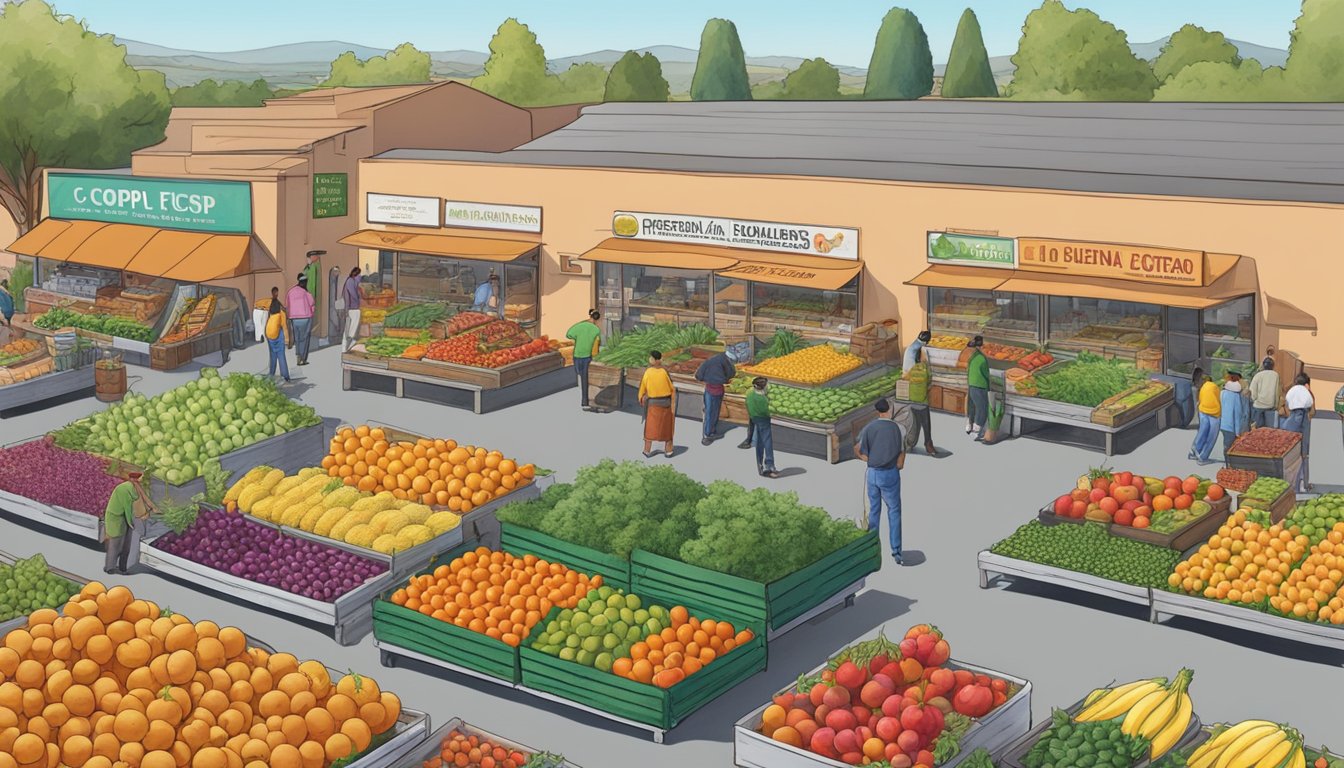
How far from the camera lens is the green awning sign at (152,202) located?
94.0ft

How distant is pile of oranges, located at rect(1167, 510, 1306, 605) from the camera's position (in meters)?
13.6

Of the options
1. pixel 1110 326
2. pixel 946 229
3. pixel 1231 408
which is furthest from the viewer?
pixel 946 229

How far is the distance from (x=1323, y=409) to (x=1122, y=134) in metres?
8.57

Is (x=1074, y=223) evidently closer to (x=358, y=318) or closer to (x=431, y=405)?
(x=431, y=405)

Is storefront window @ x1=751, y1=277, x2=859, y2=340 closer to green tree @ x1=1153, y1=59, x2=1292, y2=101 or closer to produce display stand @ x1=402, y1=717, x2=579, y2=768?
produce display stand @ x1=402, y1=717, x2=579, y2=768

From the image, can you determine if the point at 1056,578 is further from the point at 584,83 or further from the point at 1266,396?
the point at 584,83

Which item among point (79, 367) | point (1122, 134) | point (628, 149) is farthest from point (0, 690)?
point (628, 149)

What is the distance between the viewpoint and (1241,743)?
10.3 meters

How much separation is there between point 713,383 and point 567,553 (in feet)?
22.2

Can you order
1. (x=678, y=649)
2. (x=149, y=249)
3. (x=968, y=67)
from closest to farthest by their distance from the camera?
(x=678, y=649), (x=149, y=249), (x=968, y=67)

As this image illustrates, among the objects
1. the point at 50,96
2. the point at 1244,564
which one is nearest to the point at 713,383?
the point at 1244,564

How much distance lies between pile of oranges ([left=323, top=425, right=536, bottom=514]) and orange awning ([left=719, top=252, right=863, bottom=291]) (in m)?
8.16

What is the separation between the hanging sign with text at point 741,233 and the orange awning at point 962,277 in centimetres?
143

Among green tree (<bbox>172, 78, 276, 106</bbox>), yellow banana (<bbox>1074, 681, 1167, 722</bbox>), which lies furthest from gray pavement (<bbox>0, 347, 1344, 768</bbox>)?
green tree (<bbox>172, 78, 276, 106</bbox>)
